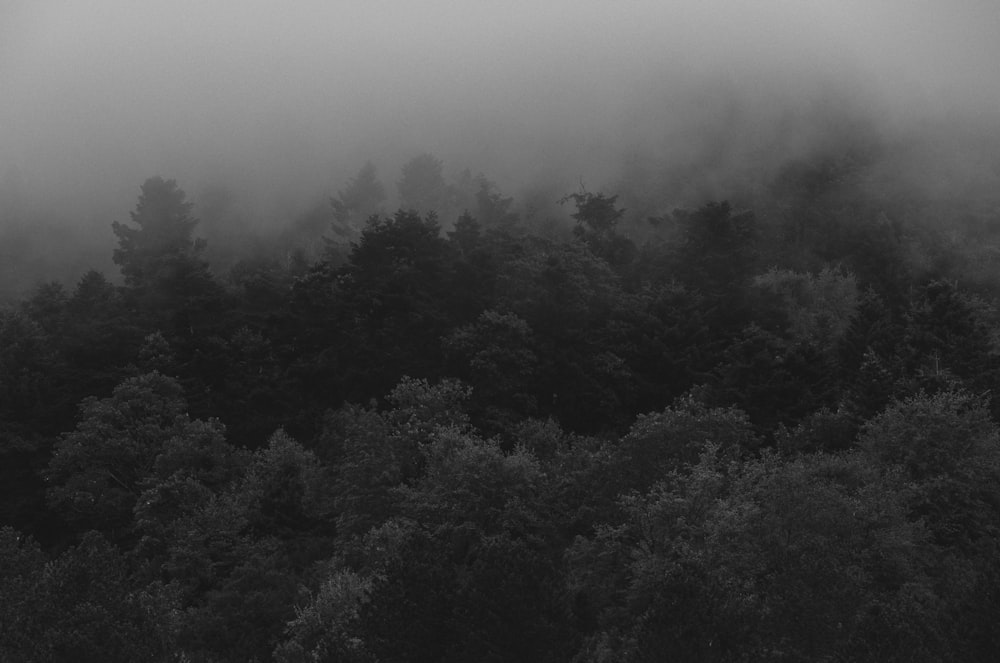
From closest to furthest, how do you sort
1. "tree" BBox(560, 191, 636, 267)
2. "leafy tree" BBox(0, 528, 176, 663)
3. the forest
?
"leafy tree" BBox(0, 528, 176, 663), the forest, "tree" BBox(560, 191, 636, 267)

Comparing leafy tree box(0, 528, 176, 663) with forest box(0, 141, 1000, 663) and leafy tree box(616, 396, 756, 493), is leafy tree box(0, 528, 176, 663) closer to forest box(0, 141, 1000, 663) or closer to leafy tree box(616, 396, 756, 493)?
forest box(0, 141, 1000, 663)

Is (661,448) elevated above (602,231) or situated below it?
below

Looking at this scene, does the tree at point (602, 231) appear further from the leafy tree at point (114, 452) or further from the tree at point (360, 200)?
the leafy tree at point (114, 452)

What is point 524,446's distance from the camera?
5159cm

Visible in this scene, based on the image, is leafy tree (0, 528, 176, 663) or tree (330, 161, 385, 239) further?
tree (330, 161, 385, 239)

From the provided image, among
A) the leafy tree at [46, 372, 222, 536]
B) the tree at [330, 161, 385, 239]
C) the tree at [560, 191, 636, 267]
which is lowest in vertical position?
the leafy tree at [46, 372, 222, 536]

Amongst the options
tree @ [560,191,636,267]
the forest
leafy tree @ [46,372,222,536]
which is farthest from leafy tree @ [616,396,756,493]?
tree @ [560,191,636,267]

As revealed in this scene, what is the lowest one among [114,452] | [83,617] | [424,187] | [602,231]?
[83,617]

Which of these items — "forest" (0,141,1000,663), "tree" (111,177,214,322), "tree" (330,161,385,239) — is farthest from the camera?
"tree" (330,161,385,239)

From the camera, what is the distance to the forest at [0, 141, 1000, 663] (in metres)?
32.3

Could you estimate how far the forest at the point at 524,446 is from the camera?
32344 millimetres

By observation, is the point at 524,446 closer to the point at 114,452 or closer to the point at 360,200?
the point at 114,452

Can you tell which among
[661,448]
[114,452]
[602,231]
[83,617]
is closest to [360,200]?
[602,231]

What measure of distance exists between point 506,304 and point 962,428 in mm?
32199
